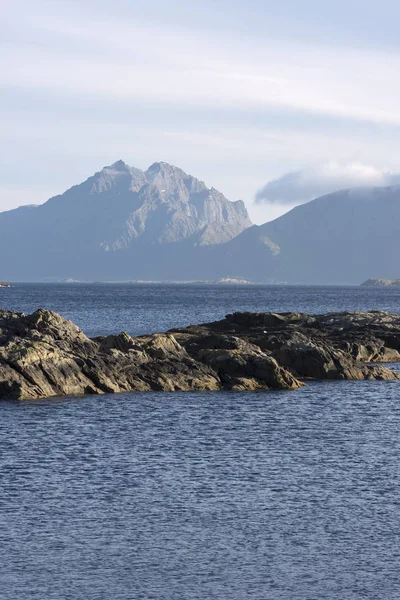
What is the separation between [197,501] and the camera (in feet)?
112

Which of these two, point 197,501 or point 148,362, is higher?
point 148,362

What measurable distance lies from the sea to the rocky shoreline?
2.90 m

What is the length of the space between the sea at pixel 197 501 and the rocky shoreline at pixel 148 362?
2903mm

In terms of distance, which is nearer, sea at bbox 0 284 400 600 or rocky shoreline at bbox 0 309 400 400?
sea at bbox 0 284 400 600

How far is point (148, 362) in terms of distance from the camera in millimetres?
65688

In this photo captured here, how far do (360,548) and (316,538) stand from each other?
1607 millimetres

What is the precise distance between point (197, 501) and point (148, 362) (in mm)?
31863

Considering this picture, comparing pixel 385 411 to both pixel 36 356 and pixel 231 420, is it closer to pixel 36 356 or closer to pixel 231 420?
pixel 231 420

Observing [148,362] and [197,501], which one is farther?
[148,362]

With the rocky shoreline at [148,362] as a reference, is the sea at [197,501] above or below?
below

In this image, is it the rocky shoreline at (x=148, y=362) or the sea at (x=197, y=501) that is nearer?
the sea at (x=197, y=501)

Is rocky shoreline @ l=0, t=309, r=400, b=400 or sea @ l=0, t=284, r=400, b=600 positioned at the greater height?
rocky shoreline @ l=0, t=309, r=400, b=400

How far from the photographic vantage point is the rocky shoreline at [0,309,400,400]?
59.3 m

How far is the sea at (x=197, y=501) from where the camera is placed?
25.9m
